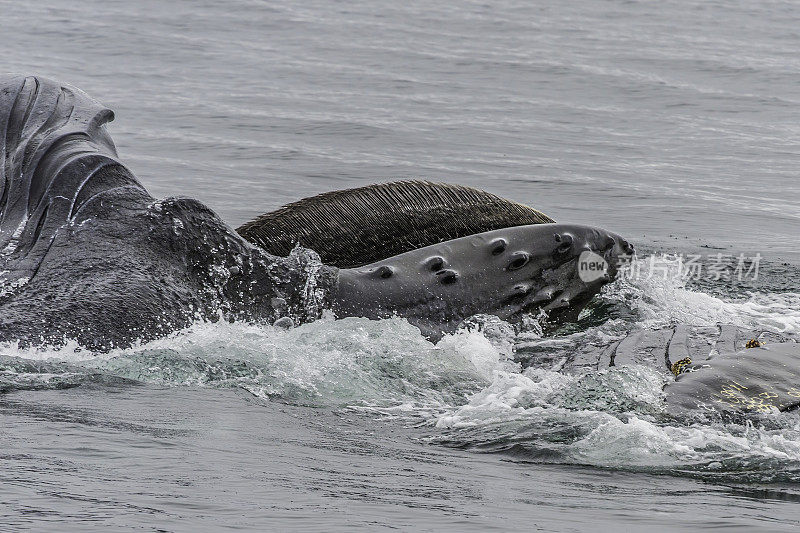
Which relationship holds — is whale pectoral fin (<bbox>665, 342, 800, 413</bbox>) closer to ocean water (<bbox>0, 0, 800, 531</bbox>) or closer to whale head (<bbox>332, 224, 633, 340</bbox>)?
ocean water (<bbox>0, 0, 800, 531</bbox>)

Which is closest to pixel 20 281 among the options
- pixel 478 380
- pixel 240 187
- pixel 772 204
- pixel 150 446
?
pixel 150 446

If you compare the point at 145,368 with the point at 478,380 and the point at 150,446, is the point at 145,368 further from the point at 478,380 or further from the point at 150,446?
the point at 478,380

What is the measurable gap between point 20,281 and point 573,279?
9.90 feet

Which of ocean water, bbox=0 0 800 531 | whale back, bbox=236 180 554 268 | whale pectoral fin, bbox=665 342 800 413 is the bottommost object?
ocean water, bbox=0 0 800 531

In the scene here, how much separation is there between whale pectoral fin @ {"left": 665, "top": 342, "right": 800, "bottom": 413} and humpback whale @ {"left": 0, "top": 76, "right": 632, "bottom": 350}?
1312 mm

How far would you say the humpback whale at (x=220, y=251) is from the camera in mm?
6145

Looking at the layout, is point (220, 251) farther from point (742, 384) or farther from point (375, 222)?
point (742, 384)

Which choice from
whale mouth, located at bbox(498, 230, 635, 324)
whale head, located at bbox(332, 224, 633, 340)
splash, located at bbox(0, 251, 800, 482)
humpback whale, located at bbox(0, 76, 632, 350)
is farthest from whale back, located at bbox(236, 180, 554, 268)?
splash, located at bbox(0, 251, 800, 482)

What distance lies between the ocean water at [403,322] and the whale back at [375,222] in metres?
0.74

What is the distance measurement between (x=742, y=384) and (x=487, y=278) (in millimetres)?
1635

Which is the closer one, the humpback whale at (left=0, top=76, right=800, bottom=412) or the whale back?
the humpback whale at (left=0, top=76, right=800, bottom=412)

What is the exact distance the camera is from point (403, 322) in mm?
6707

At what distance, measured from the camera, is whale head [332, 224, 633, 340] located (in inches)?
268

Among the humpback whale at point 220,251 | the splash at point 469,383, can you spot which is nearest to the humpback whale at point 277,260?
the humpback whale at point 220,251
